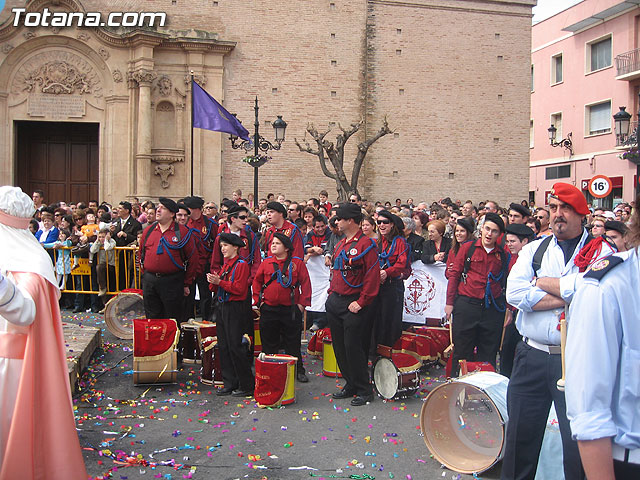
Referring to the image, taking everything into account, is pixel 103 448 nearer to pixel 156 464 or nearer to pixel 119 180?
pixel 156 464

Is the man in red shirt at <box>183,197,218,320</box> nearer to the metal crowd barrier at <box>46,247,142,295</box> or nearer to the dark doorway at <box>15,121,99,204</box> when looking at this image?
the metal crowd barrier at <box>46,247,142,295</box>

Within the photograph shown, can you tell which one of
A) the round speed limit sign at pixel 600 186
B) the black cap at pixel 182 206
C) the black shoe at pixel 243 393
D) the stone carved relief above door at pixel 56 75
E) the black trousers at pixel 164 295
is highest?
the stone carved relief above door at pixel 56 75

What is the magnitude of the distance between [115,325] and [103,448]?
15.8 feet

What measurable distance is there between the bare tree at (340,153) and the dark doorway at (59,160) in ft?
28.9

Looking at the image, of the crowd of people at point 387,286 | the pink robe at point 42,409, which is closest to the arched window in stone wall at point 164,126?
the crowd of people at point 387,286

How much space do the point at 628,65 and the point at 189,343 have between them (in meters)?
31.9

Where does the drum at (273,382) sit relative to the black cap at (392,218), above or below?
below

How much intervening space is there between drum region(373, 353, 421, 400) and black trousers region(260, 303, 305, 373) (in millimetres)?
1137

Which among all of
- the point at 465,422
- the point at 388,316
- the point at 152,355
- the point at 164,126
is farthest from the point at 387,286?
the point at 164,126

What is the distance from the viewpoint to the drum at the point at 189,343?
29.8 feet

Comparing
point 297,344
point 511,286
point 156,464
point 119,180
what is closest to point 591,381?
point 511,286

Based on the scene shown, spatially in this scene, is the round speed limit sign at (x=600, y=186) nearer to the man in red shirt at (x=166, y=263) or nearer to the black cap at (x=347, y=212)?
the black cap at (x=347, y=212)

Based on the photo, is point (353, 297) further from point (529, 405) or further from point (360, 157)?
point (360, 157)

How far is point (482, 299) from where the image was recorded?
297 inches
